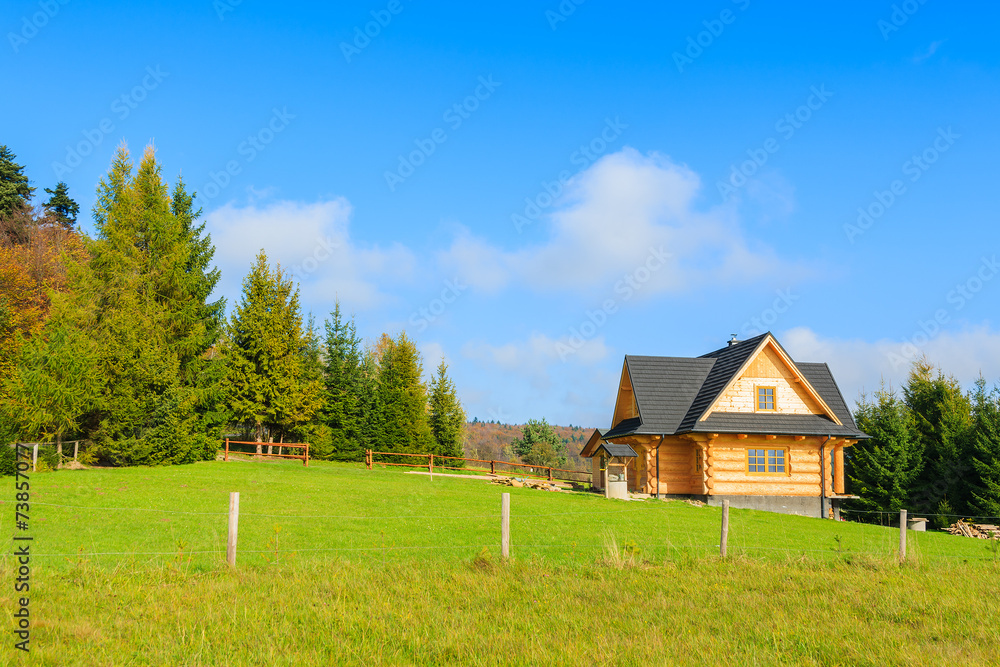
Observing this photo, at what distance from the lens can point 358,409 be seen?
45188 mm

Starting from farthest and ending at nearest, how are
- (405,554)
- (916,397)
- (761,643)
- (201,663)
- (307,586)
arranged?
1. (916,397)
2. (405,554)
3. (307,586)
4. (761,643)
5. (201,663)

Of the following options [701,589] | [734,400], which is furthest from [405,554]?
[734,400]

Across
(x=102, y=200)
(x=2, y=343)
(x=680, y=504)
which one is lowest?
(x=680, y=504)

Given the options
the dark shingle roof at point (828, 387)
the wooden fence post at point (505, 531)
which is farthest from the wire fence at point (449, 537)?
the dark shingle roof at point (828, 387)

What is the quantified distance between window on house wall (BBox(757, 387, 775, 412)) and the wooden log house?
0.05 metres

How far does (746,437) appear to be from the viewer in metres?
30.6

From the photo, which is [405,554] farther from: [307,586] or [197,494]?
[197,494]

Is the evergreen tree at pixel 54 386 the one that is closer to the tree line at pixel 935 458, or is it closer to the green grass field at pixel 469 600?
the green grass field at pixel 469 600

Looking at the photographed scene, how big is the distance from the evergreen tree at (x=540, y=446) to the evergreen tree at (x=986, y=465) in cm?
4145

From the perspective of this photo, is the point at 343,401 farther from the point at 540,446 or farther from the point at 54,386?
the point at 540,446

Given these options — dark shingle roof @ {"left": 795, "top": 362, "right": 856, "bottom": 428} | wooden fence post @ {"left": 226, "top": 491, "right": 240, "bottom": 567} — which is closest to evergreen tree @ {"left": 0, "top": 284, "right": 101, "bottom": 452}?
wooden fence post @ {"left": 226, "top": 491, "right": 240, "bottom": 567}

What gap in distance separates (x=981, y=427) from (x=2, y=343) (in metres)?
48.3

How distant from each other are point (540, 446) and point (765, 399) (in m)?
40.1

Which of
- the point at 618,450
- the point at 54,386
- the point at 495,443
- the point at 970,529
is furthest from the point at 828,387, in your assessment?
the point at 495,443
